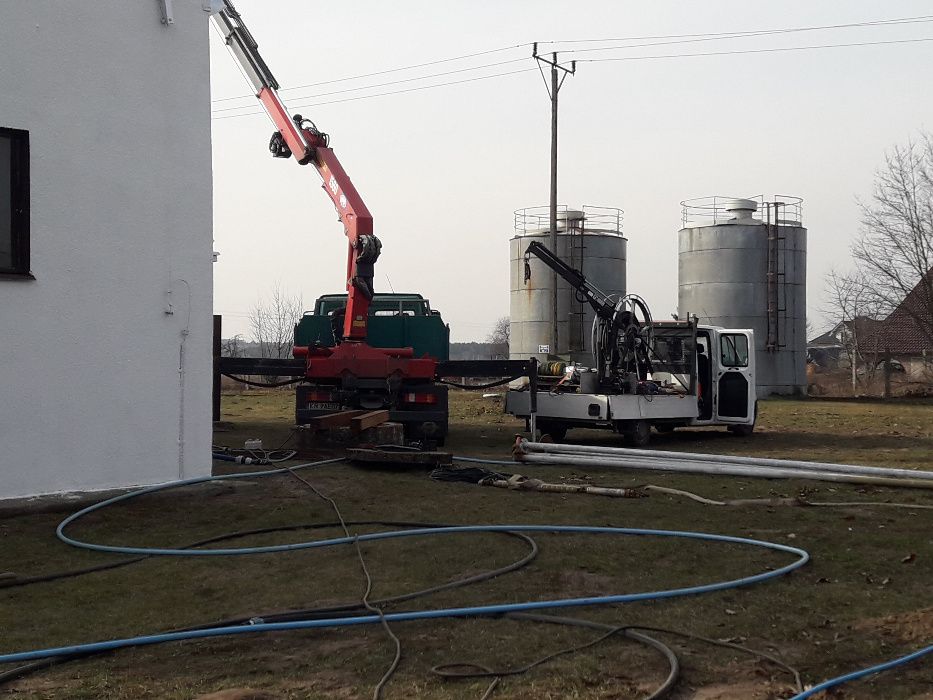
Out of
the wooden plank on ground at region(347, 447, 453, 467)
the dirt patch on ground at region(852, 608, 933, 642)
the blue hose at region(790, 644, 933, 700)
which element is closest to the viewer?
the blue hose at region(790, 644, 933, 700)

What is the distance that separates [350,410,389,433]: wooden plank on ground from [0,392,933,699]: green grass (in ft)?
3.84

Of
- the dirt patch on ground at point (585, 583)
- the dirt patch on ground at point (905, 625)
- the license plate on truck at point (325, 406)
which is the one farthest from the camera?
the license plate on truck at point (325, 406)

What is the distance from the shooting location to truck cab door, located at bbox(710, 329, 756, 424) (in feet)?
61.3

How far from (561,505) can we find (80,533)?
4.32 meters

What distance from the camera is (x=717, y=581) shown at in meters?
6.54

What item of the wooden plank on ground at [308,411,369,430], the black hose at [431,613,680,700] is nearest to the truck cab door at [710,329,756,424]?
the wooden plank on ground at [308,411,369,430]

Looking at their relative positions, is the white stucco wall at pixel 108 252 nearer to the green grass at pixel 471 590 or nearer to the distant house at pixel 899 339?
the green grass at pixel 471 590

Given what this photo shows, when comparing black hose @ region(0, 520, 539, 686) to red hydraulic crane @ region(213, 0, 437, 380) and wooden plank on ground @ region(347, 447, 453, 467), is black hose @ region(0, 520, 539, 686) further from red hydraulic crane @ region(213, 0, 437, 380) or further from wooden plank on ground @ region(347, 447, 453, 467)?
red hydraulic crane @ region(213, 0, 437, 380)

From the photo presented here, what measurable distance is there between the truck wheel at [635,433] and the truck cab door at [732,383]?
8.15 feet

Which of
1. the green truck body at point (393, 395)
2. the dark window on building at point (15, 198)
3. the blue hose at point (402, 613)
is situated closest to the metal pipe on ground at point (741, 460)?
the green truck body at point (393, 395)

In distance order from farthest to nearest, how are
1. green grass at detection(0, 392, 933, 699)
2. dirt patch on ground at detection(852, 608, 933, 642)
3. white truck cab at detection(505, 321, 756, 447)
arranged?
white truck cab at detection(505, 321, 756, 447) → dirt patch on ground at detection(852, 608, 933, 642) → green grass at detection(0, 392, 933, 699)

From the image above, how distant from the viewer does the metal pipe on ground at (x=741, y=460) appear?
36.3 feet

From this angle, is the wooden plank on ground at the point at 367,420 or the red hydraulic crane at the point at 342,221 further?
the red hydraulic crane at the point at 342,221

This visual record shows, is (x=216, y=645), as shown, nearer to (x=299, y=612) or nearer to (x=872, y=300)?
(x=299, y=612)
